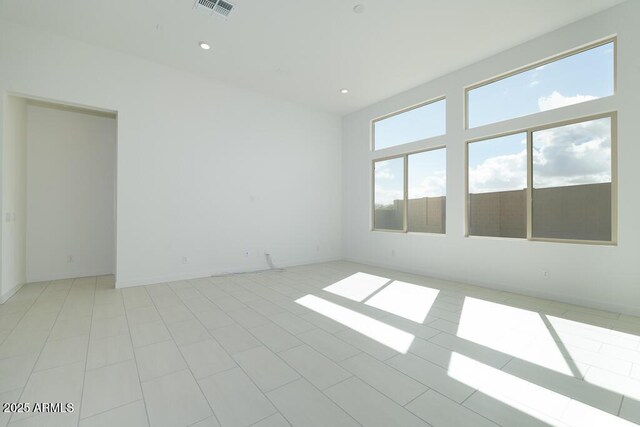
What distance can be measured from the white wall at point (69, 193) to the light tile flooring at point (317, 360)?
3.95 ft

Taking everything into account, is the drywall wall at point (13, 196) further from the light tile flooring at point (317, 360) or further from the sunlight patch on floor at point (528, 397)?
the sunlight patch on floor at point (528, 397)

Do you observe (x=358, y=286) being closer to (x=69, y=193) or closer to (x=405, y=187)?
(x=405, y=187)

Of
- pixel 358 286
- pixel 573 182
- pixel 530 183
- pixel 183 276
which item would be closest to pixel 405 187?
pixel 530 183

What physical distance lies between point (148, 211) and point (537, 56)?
638 cm

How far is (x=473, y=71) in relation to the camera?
452 centimetres

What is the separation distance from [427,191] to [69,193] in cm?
657

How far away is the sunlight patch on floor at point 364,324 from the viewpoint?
246 centimetres

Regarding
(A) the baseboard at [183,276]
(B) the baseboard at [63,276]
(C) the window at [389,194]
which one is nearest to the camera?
(A) the baseboard at [183,276]

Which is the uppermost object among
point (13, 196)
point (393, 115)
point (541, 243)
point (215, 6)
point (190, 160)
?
point (215, 6)

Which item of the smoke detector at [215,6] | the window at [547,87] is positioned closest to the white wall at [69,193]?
the smoke detector at [215,6]

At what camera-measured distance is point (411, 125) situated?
5574mm

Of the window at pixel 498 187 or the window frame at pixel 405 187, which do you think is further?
the window frame at pixel 405 187

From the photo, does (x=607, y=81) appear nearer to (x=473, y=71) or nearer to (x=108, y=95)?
(x=473, y=71)

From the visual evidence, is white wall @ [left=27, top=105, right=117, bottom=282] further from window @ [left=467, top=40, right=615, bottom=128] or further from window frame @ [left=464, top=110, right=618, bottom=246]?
window @ [left=467, top=40, right=615, bottom=128]
